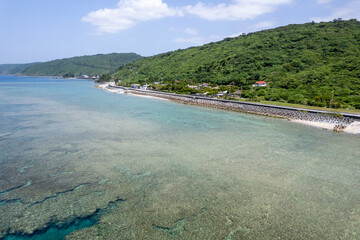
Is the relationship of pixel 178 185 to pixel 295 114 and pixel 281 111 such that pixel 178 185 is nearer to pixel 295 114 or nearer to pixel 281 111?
pixel 295 114

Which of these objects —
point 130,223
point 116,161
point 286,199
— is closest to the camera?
point 130,223

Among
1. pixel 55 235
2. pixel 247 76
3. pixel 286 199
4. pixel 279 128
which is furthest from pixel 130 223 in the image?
pixel 247 76

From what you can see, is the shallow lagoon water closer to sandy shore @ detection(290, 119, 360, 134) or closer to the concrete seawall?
sandy shore @ detection(290, 119, 360, 134)

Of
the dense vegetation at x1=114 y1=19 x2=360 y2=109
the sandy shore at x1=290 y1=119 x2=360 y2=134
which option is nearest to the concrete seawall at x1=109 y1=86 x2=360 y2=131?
the sandy shore at x1=290 y1=119 x2=360 y2=134

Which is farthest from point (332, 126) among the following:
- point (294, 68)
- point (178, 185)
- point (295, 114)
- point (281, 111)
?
point (294, 68)

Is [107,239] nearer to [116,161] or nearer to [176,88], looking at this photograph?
[116,161]
